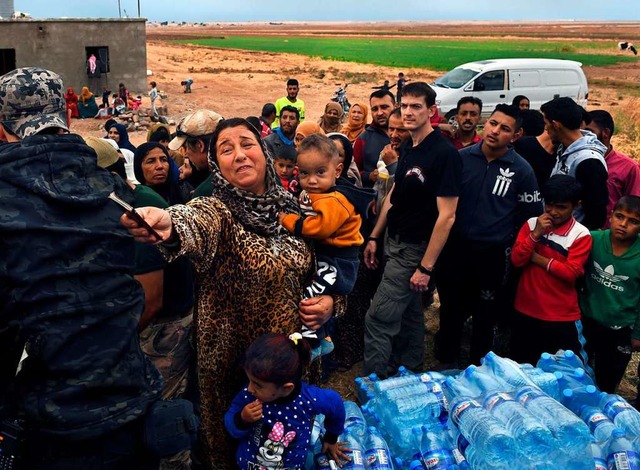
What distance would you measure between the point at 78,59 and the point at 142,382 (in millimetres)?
24163

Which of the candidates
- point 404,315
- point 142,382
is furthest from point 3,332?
point 404,315

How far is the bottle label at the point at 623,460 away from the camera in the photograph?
2748 millimetres

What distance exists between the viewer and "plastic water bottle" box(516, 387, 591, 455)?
2777 mm

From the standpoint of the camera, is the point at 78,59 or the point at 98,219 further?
the point at 78,59

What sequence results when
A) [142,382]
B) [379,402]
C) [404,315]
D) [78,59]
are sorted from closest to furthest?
[142,382] → [379,402] → [404,315] → [78,59]

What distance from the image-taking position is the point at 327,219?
2.77m

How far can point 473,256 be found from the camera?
4.28 metres

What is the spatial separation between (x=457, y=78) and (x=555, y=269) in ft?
58.0

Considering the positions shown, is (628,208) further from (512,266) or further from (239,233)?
(239,233)

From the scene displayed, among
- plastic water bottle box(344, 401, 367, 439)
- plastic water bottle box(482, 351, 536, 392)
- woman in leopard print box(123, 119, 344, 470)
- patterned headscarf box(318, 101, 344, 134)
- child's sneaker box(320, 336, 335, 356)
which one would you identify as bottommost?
plastic water bottle box(344, 401, 367, 439)

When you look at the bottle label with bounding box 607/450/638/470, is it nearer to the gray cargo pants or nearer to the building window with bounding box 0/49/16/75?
the gray cargo pants

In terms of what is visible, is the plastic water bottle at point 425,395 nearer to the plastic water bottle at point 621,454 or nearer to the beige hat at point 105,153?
the plastic water bottle at point 621,454

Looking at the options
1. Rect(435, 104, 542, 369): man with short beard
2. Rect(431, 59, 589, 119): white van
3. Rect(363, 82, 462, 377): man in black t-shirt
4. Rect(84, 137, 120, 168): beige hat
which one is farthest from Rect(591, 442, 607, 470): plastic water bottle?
Rect(431, 59, 589, 119): white van

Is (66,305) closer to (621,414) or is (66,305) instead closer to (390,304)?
(390,304)
